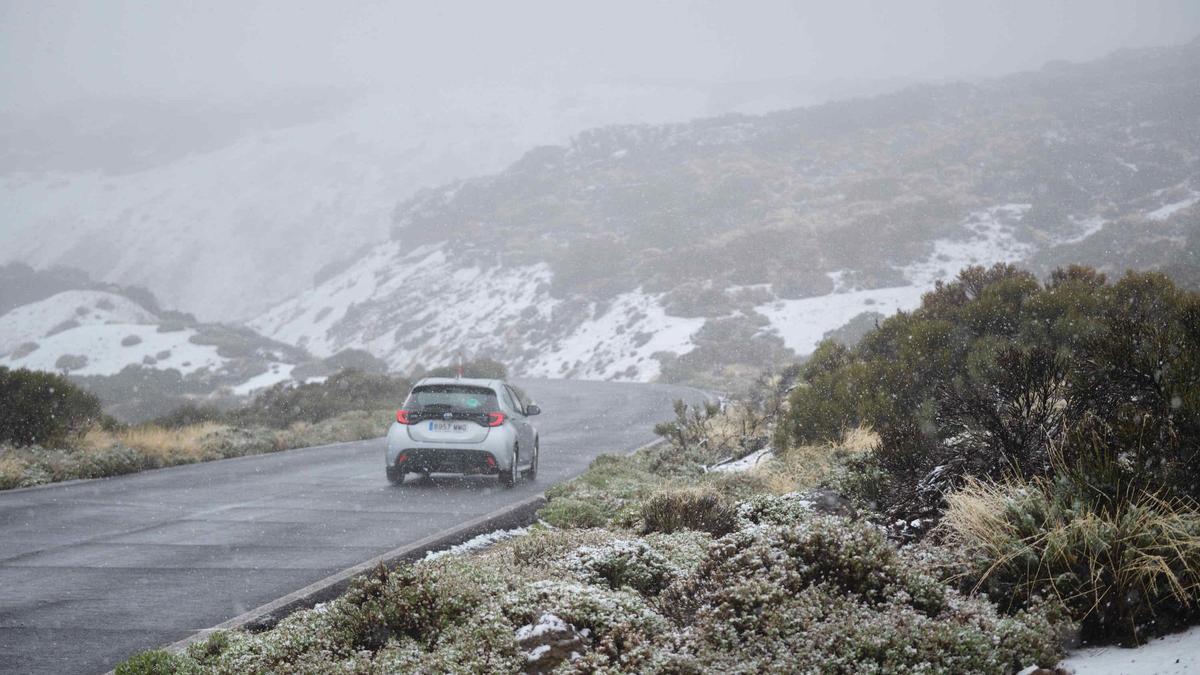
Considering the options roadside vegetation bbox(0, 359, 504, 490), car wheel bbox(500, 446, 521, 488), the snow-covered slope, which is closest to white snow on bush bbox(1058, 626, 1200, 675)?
car wheel bbox(500, 446, 521, 488)

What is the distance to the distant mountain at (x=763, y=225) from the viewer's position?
49.0 m

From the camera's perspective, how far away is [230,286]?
92.1 metres

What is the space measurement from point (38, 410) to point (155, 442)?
201 centimetres

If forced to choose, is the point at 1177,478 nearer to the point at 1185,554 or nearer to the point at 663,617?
the point at 1185,554

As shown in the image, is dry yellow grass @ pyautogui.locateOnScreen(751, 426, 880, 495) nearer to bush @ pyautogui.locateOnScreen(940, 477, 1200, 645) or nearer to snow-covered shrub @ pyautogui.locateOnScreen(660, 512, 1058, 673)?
bush @ pyautogui.locateOnScreen(940, 477, 1200, 645)

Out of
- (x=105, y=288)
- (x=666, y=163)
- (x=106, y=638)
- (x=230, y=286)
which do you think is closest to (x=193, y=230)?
(x=230, y=286)

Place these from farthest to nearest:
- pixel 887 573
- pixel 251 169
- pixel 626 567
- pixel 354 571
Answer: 1. pixel 251 169
2. pixel 354 571
3. pixel 626 567
4. pixel 887 573

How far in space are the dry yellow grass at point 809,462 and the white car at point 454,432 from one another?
397 centimetres

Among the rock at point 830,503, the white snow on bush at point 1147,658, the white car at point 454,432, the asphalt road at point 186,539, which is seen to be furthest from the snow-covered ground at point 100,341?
the white snow on bush at point 1147,658

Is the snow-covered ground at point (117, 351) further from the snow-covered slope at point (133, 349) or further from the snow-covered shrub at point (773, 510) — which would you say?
the snow-covered shrub at point (773, 510)

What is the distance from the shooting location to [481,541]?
9.01 metres

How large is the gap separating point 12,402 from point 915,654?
16.6 meters

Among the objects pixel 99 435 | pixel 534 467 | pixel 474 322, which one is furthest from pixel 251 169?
pixel 534 467

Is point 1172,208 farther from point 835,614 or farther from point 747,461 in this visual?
point 835,614
